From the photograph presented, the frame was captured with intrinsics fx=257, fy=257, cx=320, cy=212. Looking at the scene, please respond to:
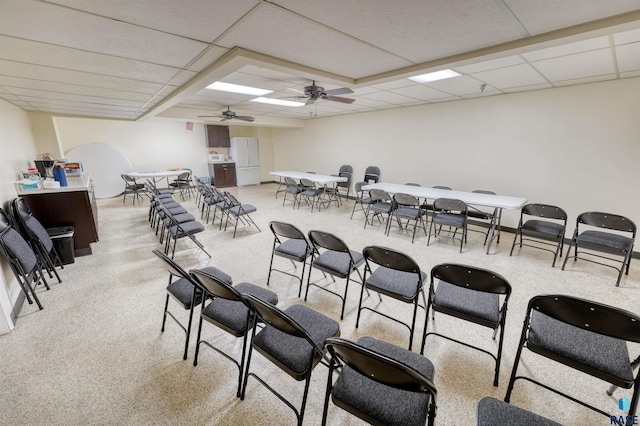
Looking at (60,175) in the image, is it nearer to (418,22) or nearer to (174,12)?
(174,12)

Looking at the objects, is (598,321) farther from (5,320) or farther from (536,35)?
(5,320)

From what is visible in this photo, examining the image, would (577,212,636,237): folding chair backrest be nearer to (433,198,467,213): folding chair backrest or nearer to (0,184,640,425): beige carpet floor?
(0,184,640,425): beige carpet floor

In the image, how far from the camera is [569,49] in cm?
251

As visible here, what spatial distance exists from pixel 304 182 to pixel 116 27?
15.9 ft

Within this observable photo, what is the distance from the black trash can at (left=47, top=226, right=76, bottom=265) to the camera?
3312 millimetres

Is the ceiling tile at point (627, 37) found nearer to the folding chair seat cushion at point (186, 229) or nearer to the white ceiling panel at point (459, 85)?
the white ceiling panel at point (459, 85)

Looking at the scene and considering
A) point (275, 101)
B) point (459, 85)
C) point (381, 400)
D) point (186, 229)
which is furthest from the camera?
point (275, 101)

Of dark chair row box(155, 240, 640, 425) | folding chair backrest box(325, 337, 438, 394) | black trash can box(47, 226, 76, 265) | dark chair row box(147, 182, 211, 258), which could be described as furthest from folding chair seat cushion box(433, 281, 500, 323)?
black trash can box(47, 226, 76, 265)

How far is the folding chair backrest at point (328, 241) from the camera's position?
2.22 meters

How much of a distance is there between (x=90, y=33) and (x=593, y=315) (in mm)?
3476

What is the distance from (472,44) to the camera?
7.05ft

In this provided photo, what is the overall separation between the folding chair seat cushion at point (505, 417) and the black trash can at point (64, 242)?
179 inches

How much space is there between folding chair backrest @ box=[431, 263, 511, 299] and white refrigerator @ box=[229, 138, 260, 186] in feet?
30.1

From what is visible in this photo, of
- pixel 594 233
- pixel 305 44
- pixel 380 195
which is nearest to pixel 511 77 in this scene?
pixel 594 233
